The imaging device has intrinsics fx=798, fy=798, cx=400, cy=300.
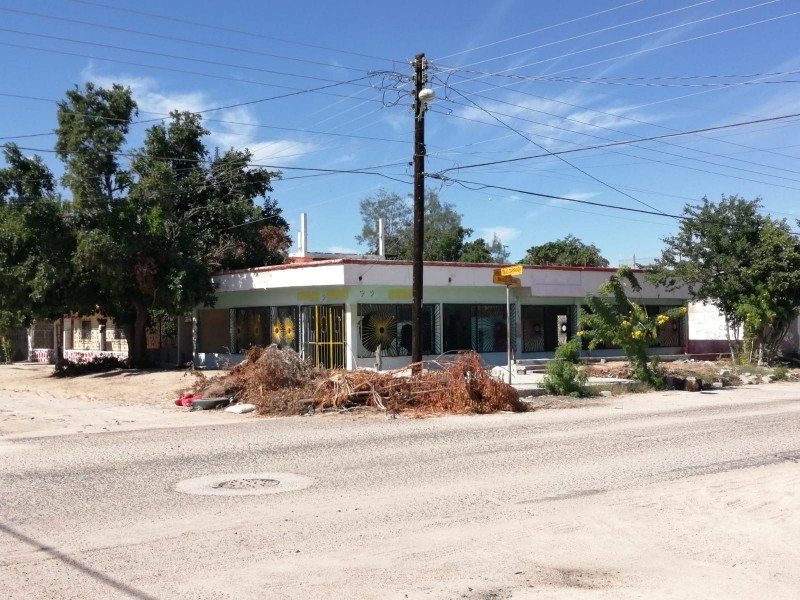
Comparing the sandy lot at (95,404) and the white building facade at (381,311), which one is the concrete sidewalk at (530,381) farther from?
the sandy lot at (95,404)

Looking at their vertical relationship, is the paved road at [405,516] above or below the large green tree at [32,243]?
below

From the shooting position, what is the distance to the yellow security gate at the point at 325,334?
27438mm

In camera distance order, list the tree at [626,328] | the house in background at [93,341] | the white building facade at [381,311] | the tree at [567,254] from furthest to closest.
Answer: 1. the tree at [567,254]
2. the house in background at [93,341]
3. the white building facade at [381,311]
4. the tree at [626,328]

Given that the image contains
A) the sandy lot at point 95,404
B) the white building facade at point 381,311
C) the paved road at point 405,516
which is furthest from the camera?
the white building facade at point 381,311

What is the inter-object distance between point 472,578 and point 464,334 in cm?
2419

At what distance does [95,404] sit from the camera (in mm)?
21125

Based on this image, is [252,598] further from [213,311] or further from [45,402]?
[213,311]

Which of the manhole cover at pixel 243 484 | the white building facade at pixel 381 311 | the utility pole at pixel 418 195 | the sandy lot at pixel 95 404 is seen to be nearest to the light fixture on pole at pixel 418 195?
the utility pole at pixel 418 195

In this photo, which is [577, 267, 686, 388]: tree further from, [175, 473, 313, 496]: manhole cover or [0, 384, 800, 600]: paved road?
[175, 473, 313, 496]: manhole cover

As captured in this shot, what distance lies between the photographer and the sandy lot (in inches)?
A: 637

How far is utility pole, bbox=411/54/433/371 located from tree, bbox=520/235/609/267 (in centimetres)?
3935

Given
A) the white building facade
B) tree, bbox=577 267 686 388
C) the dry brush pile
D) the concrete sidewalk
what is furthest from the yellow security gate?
tree, bbox=577 267 686 388

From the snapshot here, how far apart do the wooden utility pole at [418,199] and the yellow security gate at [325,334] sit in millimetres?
6553

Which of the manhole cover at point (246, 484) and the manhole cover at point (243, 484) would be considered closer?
the manhole cover at point (243, 484)
